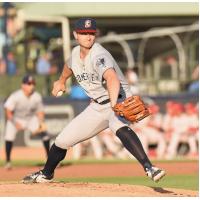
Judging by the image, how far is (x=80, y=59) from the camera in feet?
25.8

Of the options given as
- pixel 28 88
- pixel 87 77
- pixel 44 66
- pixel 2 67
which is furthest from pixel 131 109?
pixel 2 67

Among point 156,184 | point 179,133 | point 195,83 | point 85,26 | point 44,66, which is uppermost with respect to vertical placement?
point 85,26

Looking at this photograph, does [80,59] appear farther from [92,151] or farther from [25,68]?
[25,68]

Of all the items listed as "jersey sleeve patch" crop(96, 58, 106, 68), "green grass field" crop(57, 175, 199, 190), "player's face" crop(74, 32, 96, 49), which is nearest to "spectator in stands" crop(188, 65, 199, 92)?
"green grass field" crop(57, 175, 199, 190)

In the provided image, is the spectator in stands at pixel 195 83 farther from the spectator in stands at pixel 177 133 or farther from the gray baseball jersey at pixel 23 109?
the gray baseball jersey at pixel 23 109

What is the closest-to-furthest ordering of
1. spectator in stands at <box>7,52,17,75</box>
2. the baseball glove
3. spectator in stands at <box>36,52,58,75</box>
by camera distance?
the baseball glove
spectator in stands at <box>7,52,17,75</box>
spectator in stands at <box>36,52,58,75</box>

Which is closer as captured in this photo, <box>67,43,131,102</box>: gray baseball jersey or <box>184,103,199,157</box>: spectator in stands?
<box>67,43,131,102</box>: gray baseball jersey

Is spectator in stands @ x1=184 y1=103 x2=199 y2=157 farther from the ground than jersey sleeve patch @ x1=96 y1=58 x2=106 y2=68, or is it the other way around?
jersey sleeve patch @ x1=96 y1=58 x2=106 y2=68

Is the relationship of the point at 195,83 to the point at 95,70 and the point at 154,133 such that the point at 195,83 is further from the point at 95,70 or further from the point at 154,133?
the point at 95,70

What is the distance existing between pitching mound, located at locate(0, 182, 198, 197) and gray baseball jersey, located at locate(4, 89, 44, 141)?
19.7ft

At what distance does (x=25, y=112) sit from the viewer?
48.1 ft

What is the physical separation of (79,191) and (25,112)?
290 inches

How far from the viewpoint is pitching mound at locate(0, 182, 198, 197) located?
7.19m

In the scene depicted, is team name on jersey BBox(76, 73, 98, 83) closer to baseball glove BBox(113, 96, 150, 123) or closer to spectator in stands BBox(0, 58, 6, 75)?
baseball glove BBox(113, 96, 150, 123)
